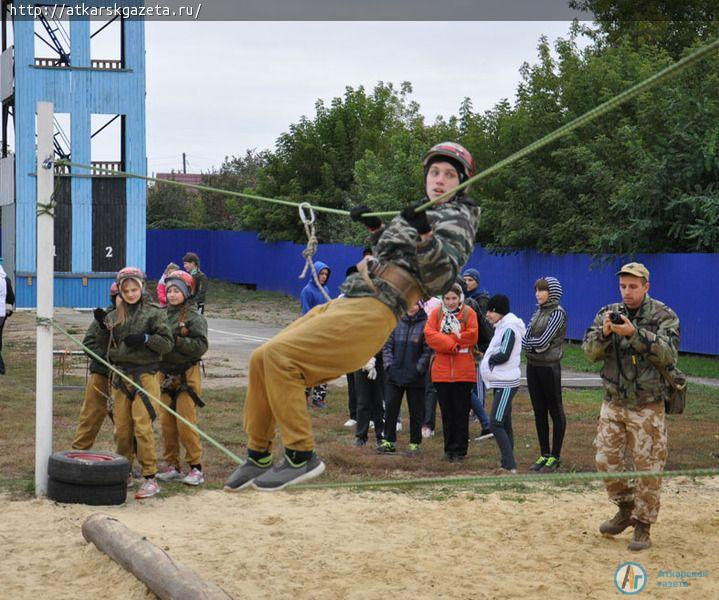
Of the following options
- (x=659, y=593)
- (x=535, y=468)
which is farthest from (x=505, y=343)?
(x=659, y=593)

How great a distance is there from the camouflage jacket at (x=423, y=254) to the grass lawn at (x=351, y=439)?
4.58 m

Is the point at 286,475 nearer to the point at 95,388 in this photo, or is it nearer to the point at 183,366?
the point at 183,366

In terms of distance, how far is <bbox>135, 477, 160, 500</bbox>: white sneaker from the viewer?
8805 mm

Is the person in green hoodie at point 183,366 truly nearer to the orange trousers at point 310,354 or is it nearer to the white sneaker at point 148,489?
the white sneaker at point 148,489

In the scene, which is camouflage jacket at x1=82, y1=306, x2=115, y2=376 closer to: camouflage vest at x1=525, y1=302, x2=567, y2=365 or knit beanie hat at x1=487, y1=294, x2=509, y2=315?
knit beanie hat at x1=487, y1=294, x2=509, y2=315

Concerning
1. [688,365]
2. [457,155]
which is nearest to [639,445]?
[457,155]

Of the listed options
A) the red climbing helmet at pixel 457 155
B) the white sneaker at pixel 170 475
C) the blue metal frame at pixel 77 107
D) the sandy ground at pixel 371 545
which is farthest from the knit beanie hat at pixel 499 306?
the blue metal frame at pixel 77 107

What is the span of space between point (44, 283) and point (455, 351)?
156 inches

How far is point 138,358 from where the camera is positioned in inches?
343

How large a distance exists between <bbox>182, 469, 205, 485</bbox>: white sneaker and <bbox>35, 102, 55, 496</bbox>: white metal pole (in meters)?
1.23

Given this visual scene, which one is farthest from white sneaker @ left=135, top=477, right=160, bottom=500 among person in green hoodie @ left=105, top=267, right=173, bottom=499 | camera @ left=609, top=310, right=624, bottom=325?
camera @ left=609, top=310, right=624, bottom=325

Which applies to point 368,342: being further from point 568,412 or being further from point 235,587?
point 568,412

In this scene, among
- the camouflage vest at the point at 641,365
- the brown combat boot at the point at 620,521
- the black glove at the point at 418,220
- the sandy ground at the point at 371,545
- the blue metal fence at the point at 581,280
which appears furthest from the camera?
the blue metal fence at the point at 581,280

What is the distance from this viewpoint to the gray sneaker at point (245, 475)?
17.2 ft
